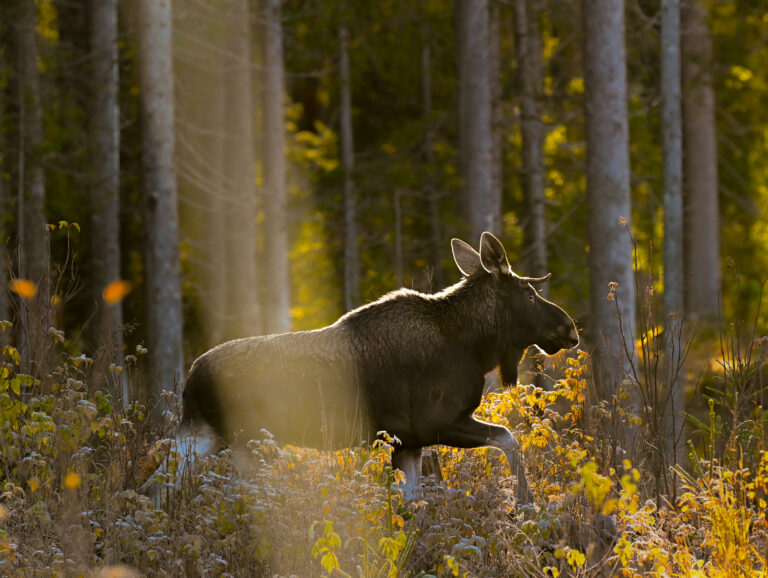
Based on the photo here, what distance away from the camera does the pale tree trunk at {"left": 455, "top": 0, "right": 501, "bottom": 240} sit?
1977cm

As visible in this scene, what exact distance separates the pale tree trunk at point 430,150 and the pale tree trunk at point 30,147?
24.9ft

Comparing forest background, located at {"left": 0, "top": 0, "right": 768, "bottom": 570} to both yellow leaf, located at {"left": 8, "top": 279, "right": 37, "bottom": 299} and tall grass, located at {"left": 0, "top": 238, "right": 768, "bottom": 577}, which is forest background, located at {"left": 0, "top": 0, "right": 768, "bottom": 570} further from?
tall grass, located at {"left": 0, "top": 238, "right": 768, "bottom": 577}

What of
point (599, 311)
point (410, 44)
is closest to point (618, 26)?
point (599, 311)

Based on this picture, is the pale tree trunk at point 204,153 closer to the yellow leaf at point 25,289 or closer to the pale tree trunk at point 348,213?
the pale tree trunk at point 348,213

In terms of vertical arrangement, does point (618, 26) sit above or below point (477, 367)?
above

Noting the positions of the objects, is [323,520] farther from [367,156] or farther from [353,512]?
[367,156]

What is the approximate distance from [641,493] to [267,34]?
1732 centimetres

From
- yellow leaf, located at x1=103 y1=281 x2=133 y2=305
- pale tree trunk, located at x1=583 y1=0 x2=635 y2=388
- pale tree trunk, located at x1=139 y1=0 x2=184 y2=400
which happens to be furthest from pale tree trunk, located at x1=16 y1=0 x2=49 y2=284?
pale tree trunk, located at x1=583 y1=0 x2=635 y2=388

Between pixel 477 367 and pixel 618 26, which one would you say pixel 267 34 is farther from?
pixel 477 367

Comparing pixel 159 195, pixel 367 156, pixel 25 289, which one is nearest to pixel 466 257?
pixel 25 289

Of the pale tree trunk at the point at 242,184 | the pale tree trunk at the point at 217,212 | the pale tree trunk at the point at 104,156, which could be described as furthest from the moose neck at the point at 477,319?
the pale tree trunk at the point at 217,212

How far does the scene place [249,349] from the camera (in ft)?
24.8

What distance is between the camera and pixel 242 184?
2405 cm

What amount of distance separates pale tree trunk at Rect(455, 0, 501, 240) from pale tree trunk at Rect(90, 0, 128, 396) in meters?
5.91
